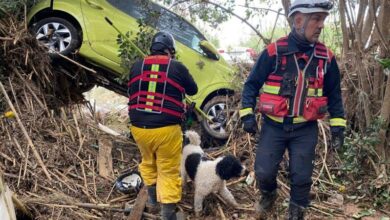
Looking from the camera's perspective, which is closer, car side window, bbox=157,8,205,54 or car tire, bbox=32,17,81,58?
car tire, bbox=32,17,81,58

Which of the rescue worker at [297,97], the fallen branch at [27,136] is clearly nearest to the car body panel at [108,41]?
the fallen branch at [27,136]

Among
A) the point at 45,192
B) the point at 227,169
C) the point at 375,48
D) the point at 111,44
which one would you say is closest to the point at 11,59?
the point at 111,44

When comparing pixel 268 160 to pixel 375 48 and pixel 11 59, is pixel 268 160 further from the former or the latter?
pixel 11 59

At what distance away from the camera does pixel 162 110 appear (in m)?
4.49

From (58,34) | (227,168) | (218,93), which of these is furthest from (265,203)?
(58,34)

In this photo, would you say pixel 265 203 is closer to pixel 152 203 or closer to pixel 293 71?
pixel 152 203

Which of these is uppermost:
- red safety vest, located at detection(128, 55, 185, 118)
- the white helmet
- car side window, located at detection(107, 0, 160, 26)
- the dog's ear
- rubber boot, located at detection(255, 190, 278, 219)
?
car side window, located at detection(107, 0, 160, 26)

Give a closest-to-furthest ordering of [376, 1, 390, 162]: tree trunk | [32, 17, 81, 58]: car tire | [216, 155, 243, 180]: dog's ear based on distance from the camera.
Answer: [216, 155, 243, 180]: dog's ear, [376, 1, 390, 162]: tree trunk, [32, 17, 81, 58]: car tire

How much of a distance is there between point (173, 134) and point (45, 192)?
177 centimetres

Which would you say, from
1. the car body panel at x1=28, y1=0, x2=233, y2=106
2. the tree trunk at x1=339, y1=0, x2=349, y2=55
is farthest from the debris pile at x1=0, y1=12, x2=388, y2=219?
the tree trunk at x1=339, y1=0, x2=349, y2=55

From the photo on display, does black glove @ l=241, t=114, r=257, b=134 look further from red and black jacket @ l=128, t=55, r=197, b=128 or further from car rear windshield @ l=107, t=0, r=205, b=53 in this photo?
car rear windshield @ l=107, t=0, r=205, b=53

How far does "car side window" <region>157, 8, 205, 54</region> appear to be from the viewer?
770 cm

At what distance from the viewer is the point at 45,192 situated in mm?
5266

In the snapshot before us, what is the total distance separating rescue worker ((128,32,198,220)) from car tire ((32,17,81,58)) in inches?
119
